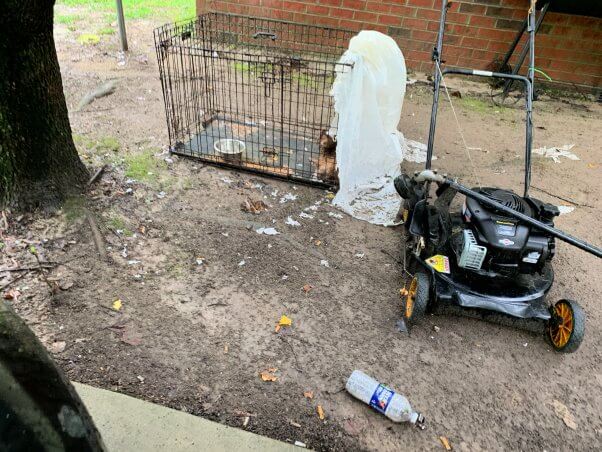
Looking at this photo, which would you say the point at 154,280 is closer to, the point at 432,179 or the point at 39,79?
the point at 39,79

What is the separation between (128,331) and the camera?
249 cm

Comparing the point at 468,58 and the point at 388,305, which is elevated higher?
the point at 468,58

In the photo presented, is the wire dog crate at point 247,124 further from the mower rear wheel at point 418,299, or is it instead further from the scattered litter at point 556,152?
the scattered litter at point 556,152

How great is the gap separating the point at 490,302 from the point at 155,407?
5.91ft

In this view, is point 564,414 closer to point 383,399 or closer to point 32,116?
point 383,399

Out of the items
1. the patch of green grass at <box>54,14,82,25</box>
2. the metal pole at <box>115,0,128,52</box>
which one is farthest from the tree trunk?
the patch of green grass at <box>54,14,82,25</box>

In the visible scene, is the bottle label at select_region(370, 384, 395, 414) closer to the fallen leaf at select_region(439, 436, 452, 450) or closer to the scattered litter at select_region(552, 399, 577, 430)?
the fallen leaf at select_region(439, 436, 452, 450)

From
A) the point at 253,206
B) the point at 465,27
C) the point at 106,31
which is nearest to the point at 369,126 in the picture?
the point at 253,206

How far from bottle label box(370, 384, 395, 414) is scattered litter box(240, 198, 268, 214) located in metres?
1.77

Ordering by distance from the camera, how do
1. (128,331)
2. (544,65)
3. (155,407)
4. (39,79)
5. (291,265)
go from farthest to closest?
(544,65) → (291,265) → (39,79) → (128,331) → (155,407)

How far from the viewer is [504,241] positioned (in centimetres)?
244

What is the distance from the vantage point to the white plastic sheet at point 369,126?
3424 mm

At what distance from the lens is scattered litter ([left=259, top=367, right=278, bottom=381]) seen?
2.33 m

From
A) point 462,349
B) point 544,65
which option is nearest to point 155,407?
point 462,349
